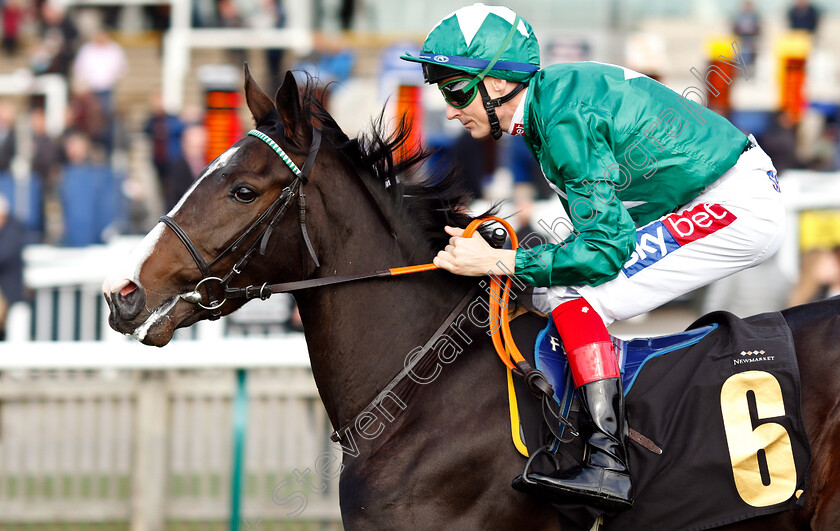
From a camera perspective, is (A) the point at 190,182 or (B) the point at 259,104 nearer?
(B) the point at 259,104

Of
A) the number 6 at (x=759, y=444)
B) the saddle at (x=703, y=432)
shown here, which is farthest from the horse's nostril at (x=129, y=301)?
the number 6 at (x=759, y=444)

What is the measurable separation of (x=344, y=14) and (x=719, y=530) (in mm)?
13120

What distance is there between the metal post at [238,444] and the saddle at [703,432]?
86.8 inches

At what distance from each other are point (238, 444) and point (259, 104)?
219cm

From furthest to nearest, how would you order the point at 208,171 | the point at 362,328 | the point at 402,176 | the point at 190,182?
the point at 190,182 → the point at 402,176 → the point at 362,328 → the point at 208,171

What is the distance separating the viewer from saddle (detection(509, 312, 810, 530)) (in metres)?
2.86

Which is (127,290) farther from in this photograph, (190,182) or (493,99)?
(190,182)

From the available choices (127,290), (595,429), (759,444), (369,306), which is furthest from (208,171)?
(759,444)

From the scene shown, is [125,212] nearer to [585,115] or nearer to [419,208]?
[419,208]

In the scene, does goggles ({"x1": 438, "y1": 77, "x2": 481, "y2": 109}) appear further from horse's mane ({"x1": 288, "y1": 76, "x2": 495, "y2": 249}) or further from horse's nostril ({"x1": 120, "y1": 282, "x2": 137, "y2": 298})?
horse's nostril ({"x1": 120, "y1": 282, "x2": 137, "y2": 298})

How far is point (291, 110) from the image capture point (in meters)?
3.08

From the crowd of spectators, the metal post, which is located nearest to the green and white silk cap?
the metal post

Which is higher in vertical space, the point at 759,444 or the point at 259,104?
the point at 259,104

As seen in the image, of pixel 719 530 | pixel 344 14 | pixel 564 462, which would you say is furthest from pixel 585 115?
pixel 344 14
